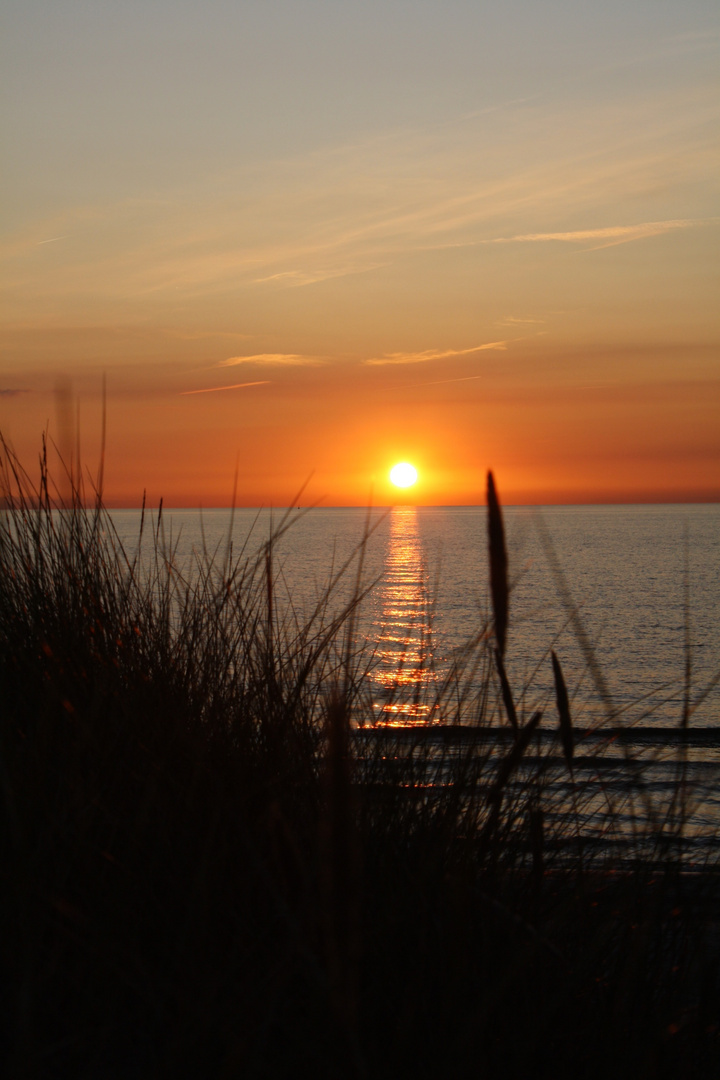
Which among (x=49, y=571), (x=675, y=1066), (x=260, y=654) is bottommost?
(x=675, y=1066)

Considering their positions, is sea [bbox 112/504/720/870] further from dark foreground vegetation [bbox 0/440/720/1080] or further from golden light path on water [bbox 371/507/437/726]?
dark foreground vegetation [bbox 0/440/720/1080]

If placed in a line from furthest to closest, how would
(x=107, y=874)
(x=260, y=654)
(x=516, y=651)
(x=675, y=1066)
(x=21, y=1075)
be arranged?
(x=516, y=651)
(x=260, y=654)
(x=107, y=874)
(x=675, y=1066)
(x=21, y=1075)

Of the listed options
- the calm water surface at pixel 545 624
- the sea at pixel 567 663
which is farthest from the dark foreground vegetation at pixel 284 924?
the calm water surface at pixel 545 624

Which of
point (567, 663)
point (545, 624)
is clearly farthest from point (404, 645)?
point (545, 624)

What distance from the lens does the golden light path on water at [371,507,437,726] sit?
2.90 m

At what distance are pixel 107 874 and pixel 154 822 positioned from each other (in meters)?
0.15

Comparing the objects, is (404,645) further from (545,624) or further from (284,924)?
(545,624)

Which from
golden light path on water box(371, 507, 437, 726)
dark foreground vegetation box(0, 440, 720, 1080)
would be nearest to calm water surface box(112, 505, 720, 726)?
golden light path on water box(371, 507, 437, 726)

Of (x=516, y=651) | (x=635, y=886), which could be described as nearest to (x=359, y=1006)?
(x=635, y=886)

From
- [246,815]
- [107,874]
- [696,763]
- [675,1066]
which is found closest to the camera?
[675,1066]

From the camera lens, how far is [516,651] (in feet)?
41.9

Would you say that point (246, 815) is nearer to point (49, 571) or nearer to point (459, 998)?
point (459, 998)

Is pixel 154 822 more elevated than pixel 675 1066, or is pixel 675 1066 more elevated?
pixel 154 822

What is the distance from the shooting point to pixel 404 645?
2.99 metres
